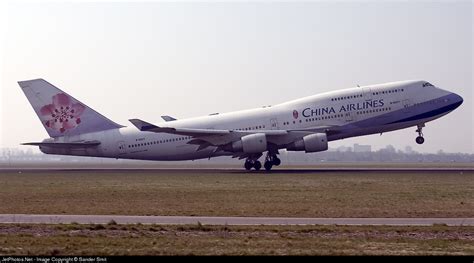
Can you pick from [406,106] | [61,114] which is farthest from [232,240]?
[61,114]

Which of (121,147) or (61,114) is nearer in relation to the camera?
(61,114)

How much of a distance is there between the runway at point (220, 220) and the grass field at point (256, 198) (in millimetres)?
1444

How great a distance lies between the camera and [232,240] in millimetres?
17625

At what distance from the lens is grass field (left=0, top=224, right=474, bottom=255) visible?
51.8ft

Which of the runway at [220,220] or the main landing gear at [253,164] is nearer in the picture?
the runway at [220,220]

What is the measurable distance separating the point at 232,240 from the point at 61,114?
145ft

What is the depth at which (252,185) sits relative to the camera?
130 ft

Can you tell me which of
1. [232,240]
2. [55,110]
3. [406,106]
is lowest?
[232,240]

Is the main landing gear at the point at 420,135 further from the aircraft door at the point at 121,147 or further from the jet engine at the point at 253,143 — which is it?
the aircraft door at the point at 121,147

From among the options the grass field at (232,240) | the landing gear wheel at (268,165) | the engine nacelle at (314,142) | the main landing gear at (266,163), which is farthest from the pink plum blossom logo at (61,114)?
the grass field at (232,240)

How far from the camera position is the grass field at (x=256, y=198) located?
2544 cm

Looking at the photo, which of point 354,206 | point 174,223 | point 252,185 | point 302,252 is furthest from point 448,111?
point 302,252

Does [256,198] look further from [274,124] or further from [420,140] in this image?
[420,140]

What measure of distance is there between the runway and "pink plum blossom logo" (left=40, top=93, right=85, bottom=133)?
35872 millimetres
